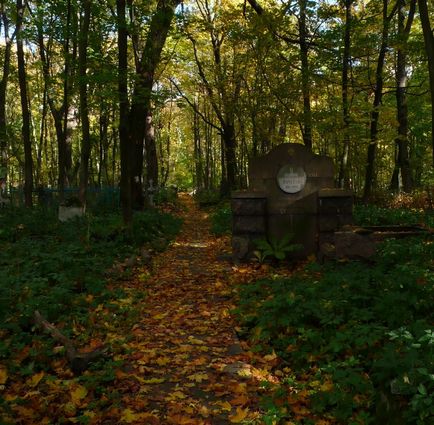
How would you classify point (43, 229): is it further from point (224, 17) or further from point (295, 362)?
point (224, 17)

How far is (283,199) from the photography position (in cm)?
1008

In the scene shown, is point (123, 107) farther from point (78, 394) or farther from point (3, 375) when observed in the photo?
point (78, 394)

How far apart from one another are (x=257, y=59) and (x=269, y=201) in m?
9.75

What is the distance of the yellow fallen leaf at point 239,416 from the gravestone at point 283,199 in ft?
20.6

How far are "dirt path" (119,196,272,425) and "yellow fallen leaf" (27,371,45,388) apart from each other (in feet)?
2.80

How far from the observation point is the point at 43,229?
12.4 m

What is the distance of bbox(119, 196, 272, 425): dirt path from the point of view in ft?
12.6

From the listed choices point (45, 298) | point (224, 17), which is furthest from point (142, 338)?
point (224, 17)

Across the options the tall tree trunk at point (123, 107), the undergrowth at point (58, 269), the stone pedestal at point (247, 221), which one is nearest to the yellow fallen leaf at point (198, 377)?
the undergrowth at point (58, 269)

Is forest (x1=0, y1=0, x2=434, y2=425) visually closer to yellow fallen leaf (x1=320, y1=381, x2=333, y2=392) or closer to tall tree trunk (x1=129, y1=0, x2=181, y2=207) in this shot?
yellow fallen leaf (x1=320, y1=381, x2=333, y2=392)

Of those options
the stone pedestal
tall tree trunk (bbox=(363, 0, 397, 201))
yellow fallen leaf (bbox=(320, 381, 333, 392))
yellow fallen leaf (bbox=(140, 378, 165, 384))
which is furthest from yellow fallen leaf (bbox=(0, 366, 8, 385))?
tall tree trunk (bbox=(363, 0, 397, 201))

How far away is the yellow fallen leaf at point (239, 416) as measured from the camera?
141 inches

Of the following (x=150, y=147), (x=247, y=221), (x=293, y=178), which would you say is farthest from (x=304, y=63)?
(x=150, y=147)

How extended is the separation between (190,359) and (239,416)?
145 centimetres
